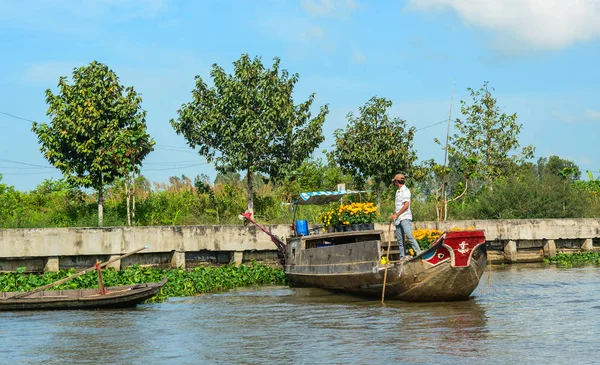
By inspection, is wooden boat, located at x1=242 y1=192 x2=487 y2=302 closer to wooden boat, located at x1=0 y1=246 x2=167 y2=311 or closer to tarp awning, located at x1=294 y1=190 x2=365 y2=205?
tarp awning, located at x1=294 y1=190 x2=365 y2=205

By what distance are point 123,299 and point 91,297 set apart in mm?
650

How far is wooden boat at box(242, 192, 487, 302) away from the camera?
16078 mm

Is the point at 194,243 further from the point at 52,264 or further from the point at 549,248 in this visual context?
the point at 549,248

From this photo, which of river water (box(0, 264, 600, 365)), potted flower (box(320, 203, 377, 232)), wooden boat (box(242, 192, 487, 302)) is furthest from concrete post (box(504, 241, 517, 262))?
potted flower (box(320, 203, 377, 232))

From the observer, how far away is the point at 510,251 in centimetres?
2825

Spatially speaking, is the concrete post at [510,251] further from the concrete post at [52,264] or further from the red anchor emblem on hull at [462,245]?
the concrete post at [52,264]

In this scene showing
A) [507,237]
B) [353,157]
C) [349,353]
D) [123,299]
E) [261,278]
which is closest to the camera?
[349,353]

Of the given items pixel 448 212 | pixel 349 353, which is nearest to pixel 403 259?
pixel 349 353

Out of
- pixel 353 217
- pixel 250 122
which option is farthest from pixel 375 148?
pixel 353 217

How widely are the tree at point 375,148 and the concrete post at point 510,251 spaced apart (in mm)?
8360

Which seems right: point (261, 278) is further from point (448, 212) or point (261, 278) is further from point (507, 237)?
point (448, 212)

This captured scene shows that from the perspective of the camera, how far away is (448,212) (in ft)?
107

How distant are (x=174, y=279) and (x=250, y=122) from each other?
13.2m

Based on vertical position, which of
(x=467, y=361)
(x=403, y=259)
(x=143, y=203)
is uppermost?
(x=143, y=203)
